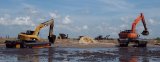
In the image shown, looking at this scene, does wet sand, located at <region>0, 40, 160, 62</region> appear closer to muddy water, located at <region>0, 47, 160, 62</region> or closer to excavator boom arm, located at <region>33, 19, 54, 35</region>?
muddy water, located at <region>0, 47, 160, 62</region>

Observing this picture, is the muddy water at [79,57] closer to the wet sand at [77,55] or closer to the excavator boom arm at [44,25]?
the wet sand at [77,55]

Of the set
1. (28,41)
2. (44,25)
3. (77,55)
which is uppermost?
(44,25)

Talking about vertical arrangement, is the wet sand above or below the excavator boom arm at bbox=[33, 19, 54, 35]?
below

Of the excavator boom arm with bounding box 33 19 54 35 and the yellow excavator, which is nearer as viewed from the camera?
the yellow excavator

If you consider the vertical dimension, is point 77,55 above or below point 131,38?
below

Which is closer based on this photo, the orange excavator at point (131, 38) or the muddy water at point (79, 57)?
the muddy water at point (79, 57)

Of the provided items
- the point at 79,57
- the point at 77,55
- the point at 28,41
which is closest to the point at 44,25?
the point at 28,41

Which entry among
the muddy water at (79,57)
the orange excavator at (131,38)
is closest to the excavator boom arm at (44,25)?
the orange excavator at (131,38)

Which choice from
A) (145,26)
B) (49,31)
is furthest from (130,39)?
(49,31)

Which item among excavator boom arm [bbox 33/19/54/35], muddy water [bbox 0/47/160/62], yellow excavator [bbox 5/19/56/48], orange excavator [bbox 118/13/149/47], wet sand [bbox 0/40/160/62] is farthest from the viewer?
orange excavator [bbox 118/13/149/47]

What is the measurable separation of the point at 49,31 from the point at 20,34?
378 inches

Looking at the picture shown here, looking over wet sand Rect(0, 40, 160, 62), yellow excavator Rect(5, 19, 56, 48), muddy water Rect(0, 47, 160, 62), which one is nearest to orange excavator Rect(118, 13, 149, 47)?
yellow excavator Rect(5, 19, 56, 48)

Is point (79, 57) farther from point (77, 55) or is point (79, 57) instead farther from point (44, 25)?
A: point (44, 25)

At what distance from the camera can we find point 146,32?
86.4 m
